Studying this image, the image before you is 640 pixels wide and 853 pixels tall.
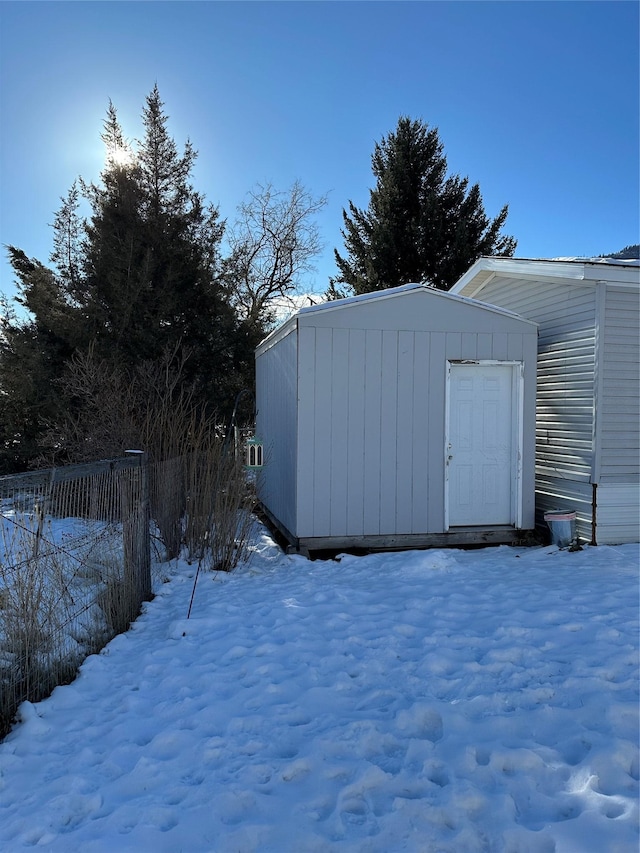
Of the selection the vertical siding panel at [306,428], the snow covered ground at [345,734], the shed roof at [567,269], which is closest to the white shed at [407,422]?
the vertical siding panel at [306,428]

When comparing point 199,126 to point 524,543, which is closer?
point 524,543

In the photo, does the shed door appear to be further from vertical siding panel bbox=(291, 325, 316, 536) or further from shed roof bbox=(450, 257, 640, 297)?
vertical siding panel bbox=(291, 325, 316, 536)

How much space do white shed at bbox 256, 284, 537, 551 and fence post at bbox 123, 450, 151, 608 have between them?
6.13 feet

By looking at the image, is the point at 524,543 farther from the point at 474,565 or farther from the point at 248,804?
the point at 248,804

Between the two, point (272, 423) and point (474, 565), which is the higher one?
point (272, 423)

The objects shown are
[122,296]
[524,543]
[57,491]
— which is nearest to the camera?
[57,491]

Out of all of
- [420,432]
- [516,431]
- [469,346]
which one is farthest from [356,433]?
[516,431]

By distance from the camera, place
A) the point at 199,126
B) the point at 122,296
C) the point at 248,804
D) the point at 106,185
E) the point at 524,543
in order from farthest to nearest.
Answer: the point at 199,126 < the point at 106,185 < the point at 122,296 < the point at 524,543 < the point at 248,804

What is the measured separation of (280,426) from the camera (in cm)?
729

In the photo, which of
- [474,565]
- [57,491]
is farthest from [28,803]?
[474,565]

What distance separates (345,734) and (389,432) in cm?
404

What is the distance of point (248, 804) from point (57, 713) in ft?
4.46

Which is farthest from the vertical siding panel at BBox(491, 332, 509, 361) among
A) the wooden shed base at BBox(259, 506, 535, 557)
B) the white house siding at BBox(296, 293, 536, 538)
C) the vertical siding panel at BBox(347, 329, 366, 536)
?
the wooden shed base at BBox(259, 506, 535, 557)

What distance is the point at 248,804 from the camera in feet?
6.97
